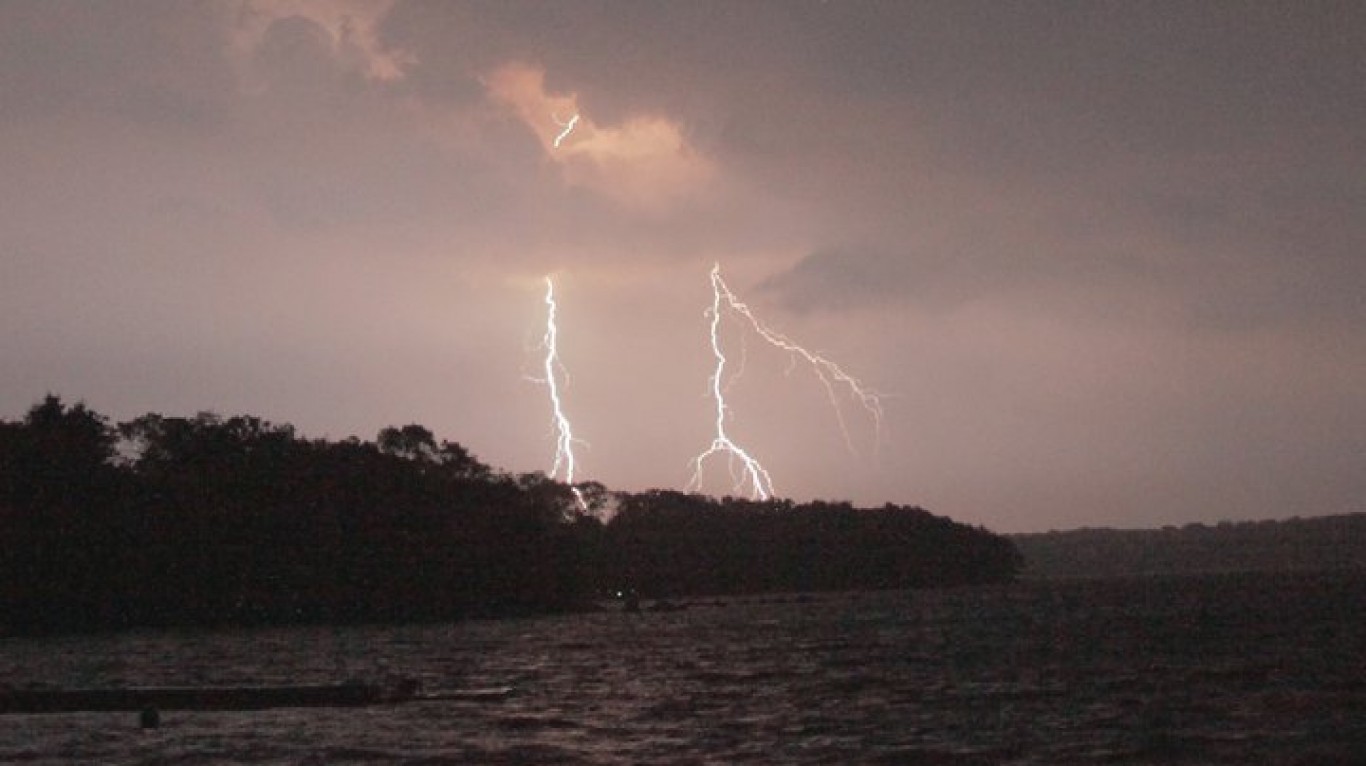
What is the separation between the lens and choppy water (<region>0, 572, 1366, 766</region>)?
1487 inches

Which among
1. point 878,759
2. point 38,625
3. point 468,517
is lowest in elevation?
point 878,759

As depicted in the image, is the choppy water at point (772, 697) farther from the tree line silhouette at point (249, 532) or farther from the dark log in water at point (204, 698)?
the tree line silhouette at point (249, 532)

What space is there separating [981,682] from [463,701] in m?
20.6

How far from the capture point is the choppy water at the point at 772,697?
37.8 metres

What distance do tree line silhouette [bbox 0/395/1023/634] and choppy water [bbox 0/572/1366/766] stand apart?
23.1m

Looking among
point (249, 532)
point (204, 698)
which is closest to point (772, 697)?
point (204, 698)

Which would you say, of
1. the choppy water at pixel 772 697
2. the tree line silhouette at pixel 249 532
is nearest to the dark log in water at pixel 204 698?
the choppy water at pixel 772 697

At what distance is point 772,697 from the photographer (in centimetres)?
5412

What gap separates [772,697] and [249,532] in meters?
108

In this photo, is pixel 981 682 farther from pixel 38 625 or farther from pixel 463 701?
pixel 38 625

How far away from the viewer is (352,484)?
165375mm

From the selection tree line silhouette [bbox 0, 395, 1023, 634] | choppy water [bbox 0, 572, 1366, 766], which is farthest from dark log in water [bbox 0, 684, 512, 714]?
tree line silhouette [bbox 0, 395, 1023, 634]

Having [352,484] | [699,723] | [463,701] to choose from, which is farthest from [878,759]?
[352,484]

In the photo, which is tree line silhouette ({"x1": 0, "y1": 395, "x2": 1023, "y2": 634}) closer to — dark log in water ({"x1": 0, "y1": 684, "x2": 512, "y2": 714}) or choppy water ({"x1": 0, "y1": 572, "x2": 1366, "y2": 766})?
choppy water ({"x1": 0, "y1": 572, "x2": 1366, "y2": 766})
